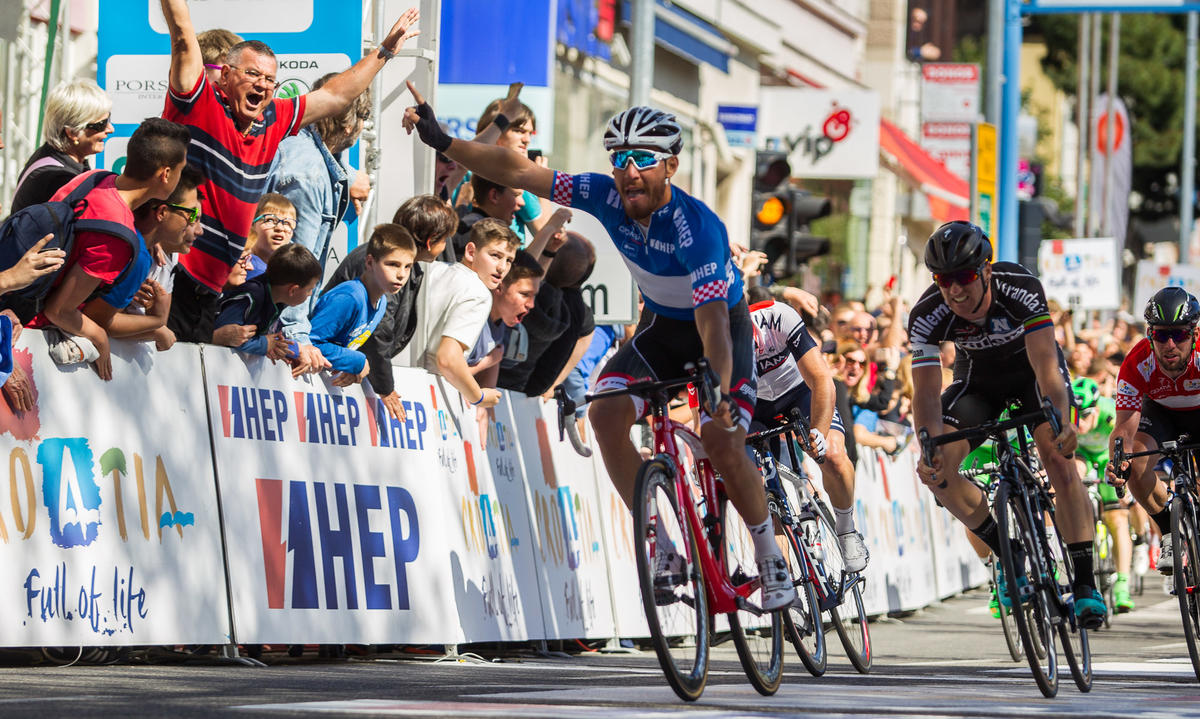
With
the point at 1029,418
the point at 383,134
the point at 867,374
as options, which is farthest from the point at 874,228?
the point at 1029,418

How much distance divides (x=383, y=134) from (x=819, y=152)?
50.3 feet

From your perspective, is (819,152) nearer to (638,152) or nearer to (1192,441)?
(1192,441)

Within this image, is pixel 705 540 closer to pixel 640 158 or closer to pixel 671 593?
pixel 671 593

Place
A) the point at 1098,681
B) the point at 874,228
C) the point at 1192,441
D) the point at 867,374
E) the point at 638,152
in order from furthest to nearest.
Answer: the point at 874,228 → the point at 867,374 → the point at 1192,441 → the point at 1098,681 → the point at 638,152

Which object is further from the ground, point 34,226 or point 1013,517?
point 34,226

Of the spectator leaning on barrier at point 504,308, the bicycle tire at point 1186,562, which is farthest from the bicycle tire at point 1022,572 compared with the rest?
the spectator leaning on barrier at point 504,308

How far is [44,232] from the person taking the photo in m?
8.30

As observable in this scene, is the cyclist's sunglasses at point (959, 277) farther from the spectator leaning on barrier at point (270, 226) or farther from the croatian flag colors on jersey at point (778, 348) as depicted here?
the spectator leaning on barrier at point (270, 226)

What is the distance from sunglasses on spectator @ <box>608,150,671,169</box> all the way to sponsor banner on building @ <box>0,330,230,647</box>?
7.20 ft

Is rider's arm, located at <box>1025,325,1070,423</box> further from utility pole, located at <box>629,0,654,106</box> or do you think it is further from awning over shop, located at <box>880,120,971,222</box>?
awning over shop, located at <box>880,120,971,222</box>

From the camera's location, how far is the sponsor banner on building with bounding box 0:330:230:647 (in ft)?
27.0

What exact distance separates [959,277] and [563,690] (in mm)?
2800

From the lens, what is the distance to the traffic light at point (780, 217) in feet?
61.5

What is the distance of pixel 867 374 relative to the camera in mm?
16719
